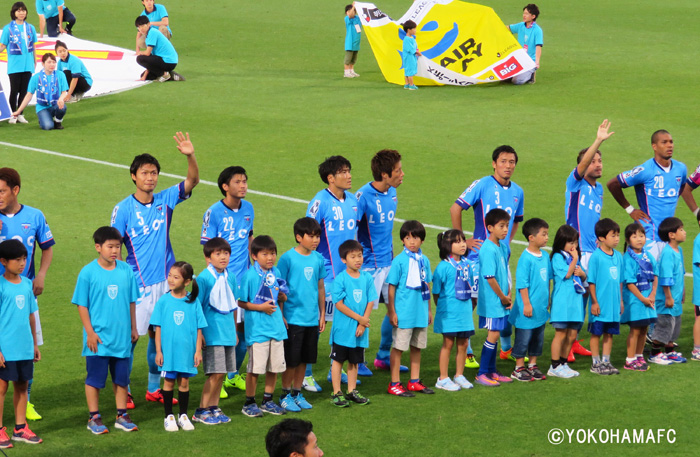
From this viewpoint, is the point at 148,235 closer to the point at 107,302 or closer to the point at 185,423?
the point at 107,302

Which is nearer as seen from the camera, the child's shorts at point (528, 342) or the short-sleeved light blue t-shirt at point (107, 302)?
the short-sleeved light blue t-shirt at point (107, 302)

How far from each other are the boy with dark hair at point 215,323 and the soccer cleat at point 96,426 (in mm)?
753

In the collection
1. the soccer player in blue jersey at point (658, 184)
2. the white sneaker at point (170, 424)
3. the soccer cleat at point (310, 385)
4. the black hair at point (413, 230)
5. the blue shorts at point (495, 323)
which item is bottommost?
the white sneaker at point (170, 424)

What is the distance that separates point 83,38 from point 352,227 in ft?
72.9

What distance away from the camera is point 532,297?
940cm

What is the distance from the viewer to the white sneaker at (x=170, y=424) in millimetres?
8094

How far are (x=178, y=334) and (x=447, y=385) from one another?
258 centimetres

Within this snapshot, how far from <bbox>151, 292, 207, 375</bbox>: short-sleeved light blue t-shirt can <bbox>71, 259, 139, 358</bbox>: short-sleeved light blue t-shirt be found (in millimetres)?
267

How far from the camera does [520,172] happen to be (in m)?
17.1

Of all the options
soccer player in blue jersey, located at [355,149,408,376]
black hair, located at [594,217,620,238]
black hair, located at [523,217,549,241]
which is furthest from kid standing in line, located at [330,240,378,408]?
black hair, located at [594,217,620,238]

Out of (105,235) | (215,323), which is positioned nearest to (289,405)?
(215,323)

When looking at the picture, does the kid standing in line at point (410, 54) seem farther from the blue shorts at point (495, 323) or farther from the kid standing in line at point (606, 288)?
the blue shorts at point (495, 323)

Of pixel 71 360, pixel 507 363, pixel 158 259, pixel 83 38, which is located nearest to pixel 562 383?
pixel 507 363

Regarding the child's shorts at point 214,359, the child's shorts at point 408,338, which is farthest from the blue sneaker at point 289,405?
the child's shorts at point 408,338
